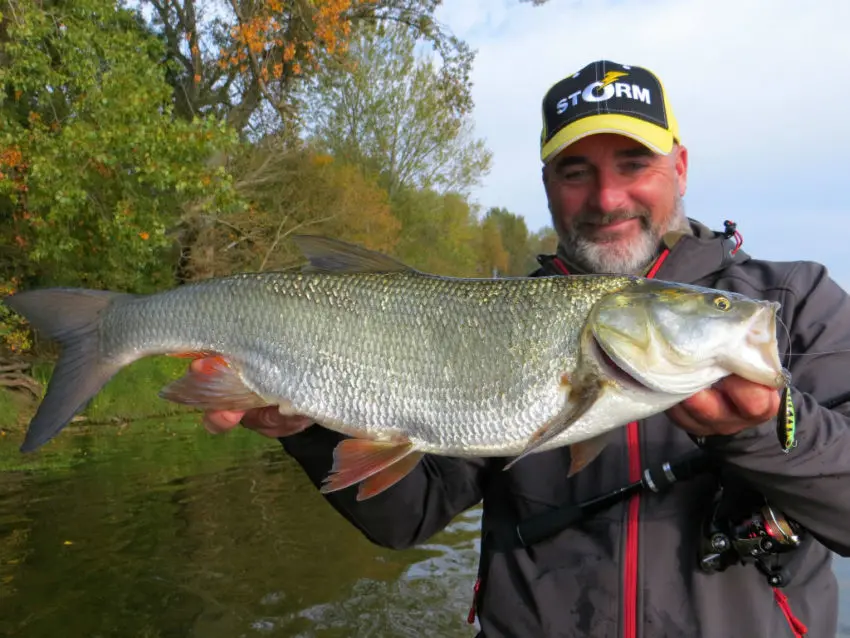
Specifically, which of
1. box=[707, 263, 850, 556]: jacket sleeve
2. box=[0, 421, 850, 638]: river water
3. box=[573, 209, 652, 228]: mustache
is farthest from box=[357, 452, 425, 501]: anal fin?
box=[0, 421, 850, 638]: river water

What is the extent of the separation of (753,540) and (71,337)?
255 centimetres

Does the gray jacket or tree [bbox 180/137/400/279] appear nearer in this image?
the gray jacket

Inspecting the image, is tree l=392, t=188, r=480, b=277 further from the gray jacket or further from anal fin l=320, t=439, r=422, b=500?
anal fin l=320, t=439, r=422, b=500

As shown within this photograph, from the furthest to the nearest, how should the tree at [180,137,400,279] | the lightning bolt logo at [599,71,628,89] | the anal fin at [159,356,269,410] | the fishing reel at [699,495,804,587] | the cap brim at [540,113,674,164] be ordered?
the tree at [180,137,400,279]
the lightning bolt logo at [599,71,628,89]
the cap brim at [540,113,674,164]
the anal fin at [159,356,269,410]
the fishing reel at [699,495,804,587]

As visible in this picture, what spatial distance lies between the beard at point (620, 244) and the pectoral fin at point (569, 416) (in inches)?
39.2

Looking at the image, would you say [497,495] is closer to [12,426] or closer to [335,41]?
[12,426]

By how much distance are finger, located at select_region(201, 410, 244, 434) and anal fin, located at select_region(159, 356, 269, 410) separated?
5 centimetres

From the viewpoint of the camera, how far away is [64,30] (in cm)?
1061

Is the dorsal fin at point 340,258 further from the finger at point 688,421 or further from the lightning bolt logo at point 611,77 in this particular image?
the lightning bolt logo at point 611,77

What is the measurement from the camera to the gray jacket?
197 centimetres

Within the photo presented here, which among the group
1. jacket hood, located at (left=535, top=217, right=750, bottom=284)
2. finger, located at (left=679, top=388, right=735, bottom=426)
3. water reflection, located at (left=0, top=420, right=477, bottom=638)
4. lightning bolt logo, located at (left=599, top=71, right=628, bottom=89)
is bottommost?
water reflection, located at (left=0, top=420, right=477, bottom=638)

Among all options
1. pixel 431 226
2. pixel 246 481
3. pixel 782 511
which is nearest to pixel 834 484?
pixel 782 511

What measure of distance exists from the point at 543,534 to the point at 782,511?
79 centimetres

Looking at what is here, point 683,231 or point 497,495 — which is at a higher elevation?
point 683,231
